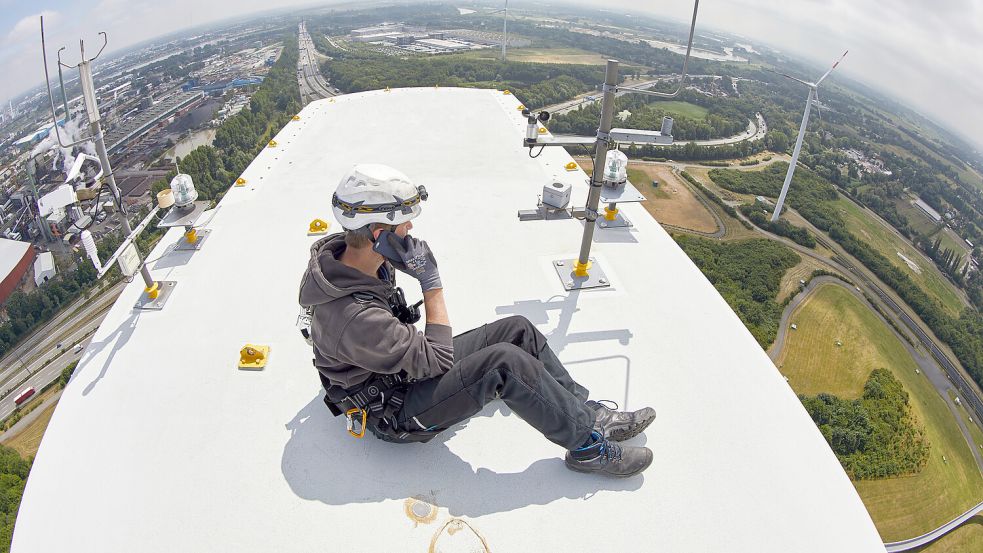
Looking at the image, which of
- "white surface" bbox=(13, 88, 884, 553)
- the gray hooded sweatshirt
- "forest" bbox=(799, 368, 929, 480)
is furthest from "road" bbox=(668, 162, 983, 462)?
the gray hooded sweatshirt

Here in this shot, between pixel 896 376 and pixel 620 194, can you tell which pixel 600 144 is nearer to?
pixel 620 194

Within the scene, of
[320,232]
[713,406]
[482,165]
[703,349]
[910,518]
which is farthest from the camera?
[910,518]

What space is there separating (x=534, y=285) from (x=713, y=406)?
3032 mm

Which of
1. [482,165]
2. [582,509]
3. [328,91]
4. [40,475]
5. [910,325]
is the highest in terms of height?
[482,165]

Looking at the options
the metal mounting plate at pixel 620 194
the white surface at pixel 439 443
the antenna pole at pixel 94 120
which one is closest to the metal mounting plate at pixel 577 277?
the white surface at pixel 439 443

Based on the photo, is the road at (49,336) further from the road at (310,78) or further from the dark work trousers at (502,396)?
the road at (310,78)

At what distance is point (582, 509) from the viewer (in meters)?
3.95

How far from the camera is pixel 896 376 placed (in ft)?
111

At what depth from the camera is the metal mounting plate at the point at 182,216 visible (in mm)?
7059

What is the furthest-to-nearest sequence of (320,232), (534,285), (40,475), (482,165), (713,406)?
(482,165) → (320,232) → (534,285) → (713,406) → (40,475)

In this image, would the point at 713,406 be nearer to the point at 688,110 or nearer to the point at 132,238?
the point at 132,238

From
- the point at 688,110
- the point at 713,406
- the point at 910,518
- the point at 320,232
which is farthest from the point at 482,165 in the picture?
the point at 688,110

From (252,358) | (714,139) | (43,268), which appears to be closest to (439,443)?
(252,358)

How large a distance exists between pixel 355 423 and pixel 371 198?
95.1 inches
